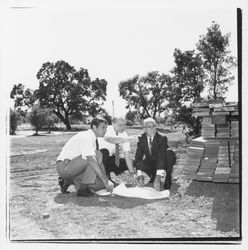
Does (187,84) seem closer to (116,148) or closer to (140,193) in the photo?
(116,148)

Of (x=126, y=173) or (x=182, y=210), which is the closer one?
(x=182, y=210)

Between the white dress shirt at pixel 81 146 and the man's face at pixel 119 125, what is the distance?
522 mm

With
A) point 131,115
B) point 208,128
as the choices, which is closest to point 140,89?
point 131,115

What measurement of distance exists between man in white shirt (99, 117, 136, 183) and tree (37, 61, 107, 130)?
66 cm

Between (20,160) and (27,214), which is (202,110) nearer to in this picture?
(27,214)

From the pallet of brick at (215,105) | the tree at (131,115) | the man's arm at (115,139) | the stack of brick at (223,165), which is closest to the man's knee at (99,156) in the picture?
the man's arm at (115,139)

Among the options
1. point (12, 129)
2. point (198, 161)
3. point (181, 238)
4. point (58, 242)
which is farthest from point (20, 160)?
point (181, 238)

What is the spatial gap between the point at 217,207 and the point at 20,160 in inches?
177

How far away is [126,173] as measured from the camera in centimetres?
589

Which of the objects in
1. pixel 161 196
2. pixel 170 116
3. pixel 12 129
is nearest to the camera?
pixel 161 196

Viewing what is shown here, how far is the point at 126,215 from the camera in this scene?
13.1 feet

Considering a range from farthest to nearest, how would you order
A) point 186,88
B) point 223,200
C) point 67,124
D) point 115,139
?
point 186,88, point 67,124, point 115,139, point 223,200

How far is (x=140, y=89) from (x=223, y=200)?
2.51 metres

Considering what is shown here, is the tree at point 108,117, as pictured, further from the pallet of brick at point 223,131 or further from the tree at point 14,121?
the pallet of brick at point 223,131
